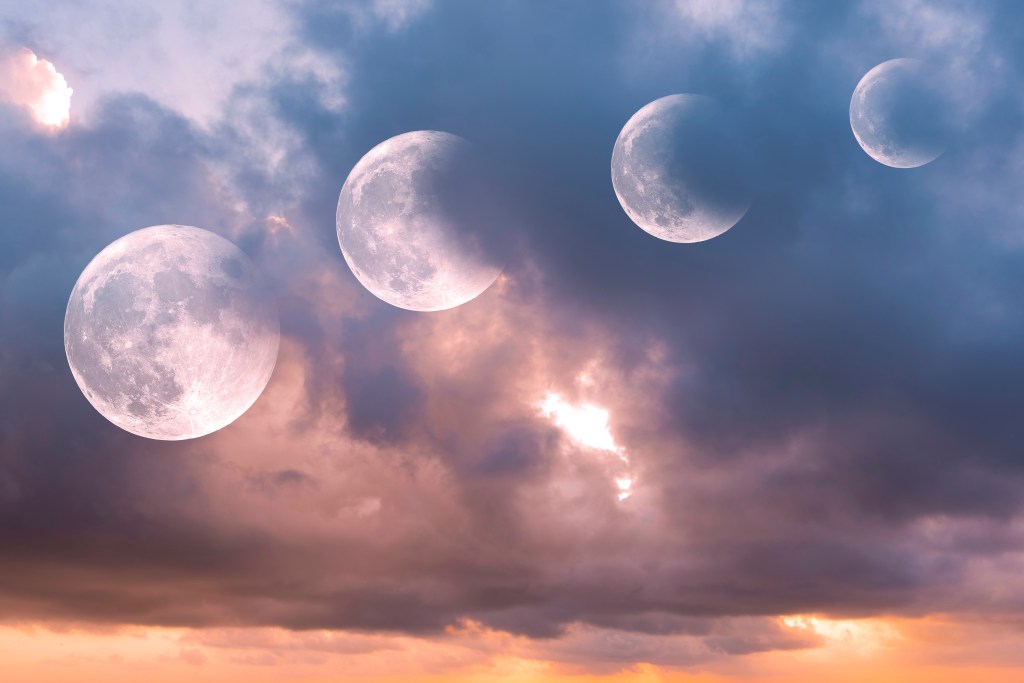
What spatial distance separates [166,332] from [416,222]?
414 inches

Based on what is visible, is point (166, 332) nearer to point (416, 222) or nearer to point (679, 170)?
point (416, 222)

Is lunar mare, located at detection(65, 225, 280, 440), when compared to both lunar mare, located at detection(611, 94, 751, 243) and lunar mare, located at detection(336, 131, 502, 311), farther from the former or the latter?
lunar mare, located at detection(611, 94, 751, 243)

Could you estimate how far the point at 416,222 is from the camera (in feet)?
115

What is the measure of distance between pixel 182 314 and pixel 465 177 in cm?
1262

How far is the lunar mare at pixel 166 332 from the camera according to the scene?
30.8 m


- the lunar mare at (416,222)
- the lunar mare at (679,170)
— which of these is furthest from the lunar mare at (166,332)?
the lunar mare at (679,170)

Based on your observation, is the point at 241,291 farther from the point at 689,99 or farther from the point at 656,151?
the point at 689,99

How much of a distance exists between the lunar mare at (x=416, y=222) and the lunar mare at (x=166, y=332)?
497 cm

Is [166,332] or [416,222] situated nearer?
[166,332]

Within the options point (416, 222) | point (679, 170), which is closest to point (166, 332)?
point (416, 222)

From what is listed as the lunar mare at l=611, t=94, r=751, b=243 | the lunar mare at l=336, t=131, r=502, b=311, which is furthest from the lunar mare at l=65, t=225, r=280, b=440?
the lunar mare at l=611, t=94, r=751, b=243

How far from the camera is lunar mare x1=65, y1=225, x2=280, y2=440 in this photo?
3075 centimetres

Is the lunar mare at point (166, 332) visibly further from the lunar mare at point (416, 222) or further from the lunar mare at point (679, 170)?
the lunar mare at point (679, 170)

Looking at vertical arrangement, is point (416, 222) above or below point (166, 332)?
→ above
